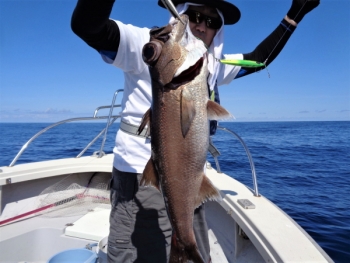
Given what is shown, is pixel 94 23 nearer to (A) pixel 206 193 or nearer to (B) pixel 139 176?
(B) pixel 139 176

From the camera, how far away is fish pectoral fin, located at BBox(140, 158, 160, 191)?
1868 millimetres

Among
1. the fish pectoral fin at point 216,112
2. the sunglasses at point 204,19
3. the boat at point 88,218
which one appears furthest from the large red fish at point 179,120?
the boat at point 88,218

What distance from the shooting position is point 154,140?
180cm

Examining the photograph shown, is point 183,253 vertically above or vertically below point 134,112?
below

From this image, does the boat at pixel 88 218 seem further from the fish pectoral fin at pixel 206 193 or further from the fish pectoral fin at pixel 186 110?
the fish pectoral fin at pixel 186 110

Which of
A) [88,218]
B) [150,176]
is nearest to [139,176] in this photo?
[150,176]

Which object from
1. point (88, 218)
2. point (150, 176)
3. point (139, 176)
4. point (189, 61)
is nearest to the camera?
point (189, 61)

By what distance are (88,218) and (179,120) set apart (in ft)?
11.5

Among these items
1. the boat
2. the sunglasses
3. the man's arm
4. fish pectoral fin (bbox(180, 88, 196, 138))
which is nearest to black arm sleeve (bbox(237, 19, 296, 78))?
the man's arm

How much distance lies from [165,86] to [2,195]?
155 inches

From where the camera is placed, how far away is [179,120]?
1.72 metres

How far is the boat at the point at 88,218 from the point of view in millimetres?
2715

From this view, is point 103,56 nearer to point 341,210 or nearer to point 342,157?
point 341,210

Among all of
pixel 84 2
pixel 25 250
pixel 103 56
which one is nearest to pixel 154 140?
pixel 103 56
